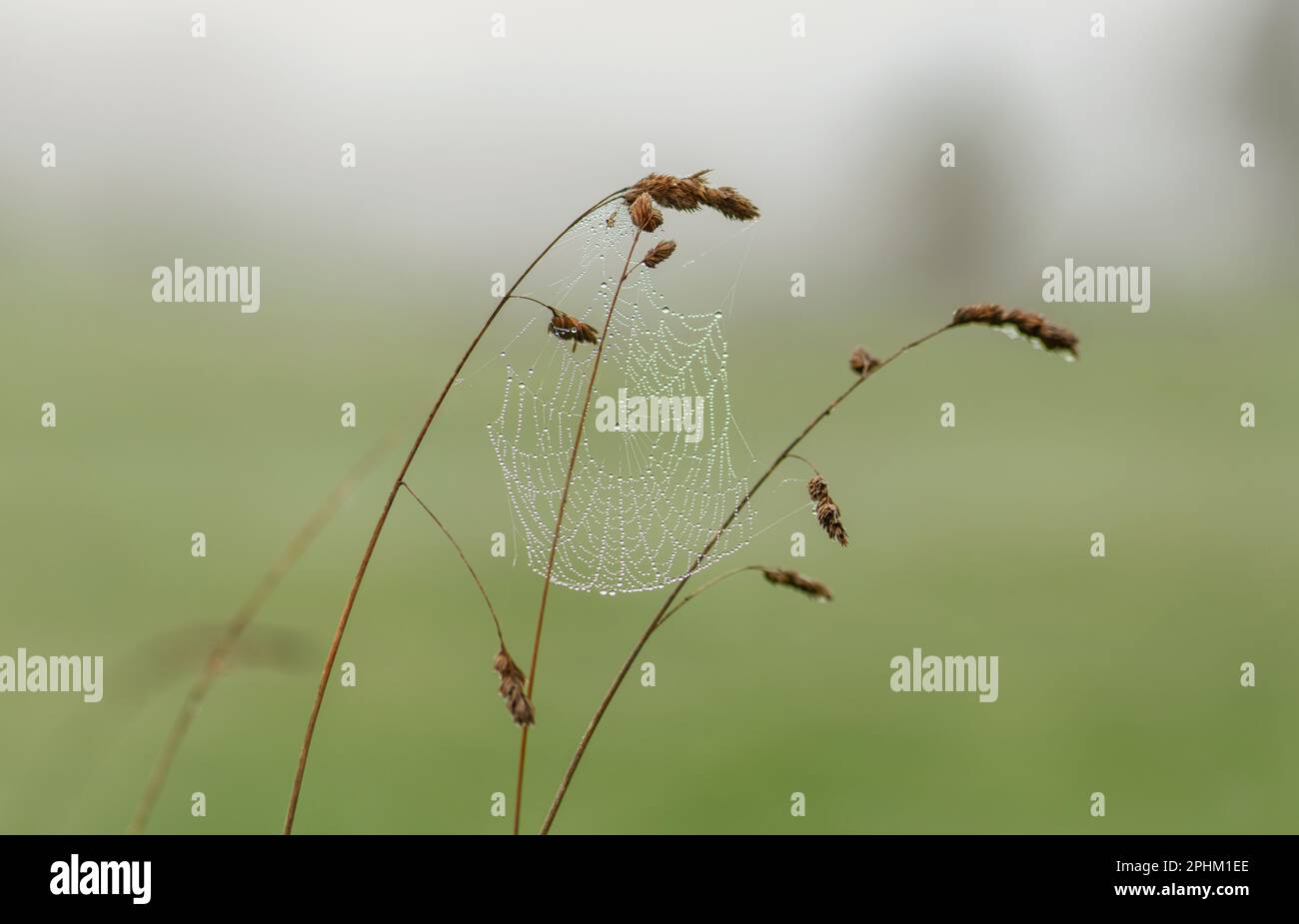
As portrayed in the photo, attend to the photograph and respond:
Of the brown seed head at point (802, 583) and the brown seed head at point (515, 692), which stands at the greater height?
the brown seed head at point (802, 583)

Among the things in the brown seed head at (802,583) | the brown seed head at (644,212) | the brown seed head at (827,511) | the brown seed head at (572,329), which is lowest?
the brown seed head at (802,583)

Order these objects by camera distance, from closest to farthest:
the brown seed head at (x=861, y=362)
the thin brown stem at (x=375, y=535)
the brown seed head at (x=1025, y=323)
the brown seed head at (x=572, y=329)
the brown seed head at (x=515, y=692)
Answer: the brown seed head at (x=515, y=692) → the thin brown stem at (x=375, y=535) → the brown seed head at (x=1025, y=323) → the brown seed head at (x=572, y=329) → the brown seed head at (x=861, y=362)

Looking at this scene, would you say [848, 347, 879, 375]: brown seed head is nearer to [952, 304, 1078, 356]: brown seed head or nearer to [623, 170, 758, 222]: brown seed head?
[952, 304, 1078, 356]: brown seed head

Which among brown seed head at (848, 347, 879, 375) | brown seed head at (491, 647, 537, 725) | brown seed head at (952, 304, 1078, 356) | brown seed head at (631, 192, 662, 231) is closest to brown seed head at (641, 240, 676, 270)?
brown seed head at (631, 192, 662, 231)

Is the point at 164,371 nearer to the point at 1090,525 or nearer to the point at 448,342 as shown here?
the point at 448,342

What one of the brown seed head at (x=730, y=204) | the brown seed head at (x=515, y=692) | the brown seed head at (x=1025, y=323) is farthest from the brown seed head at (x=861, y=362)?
the brown seed head at (x=515, y=692)

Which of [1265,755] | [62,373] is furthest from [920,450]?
[62,373]

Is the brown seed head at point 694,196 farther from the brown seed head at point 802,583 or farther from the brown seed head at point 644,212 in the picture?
the brown seed head at point 802,583
